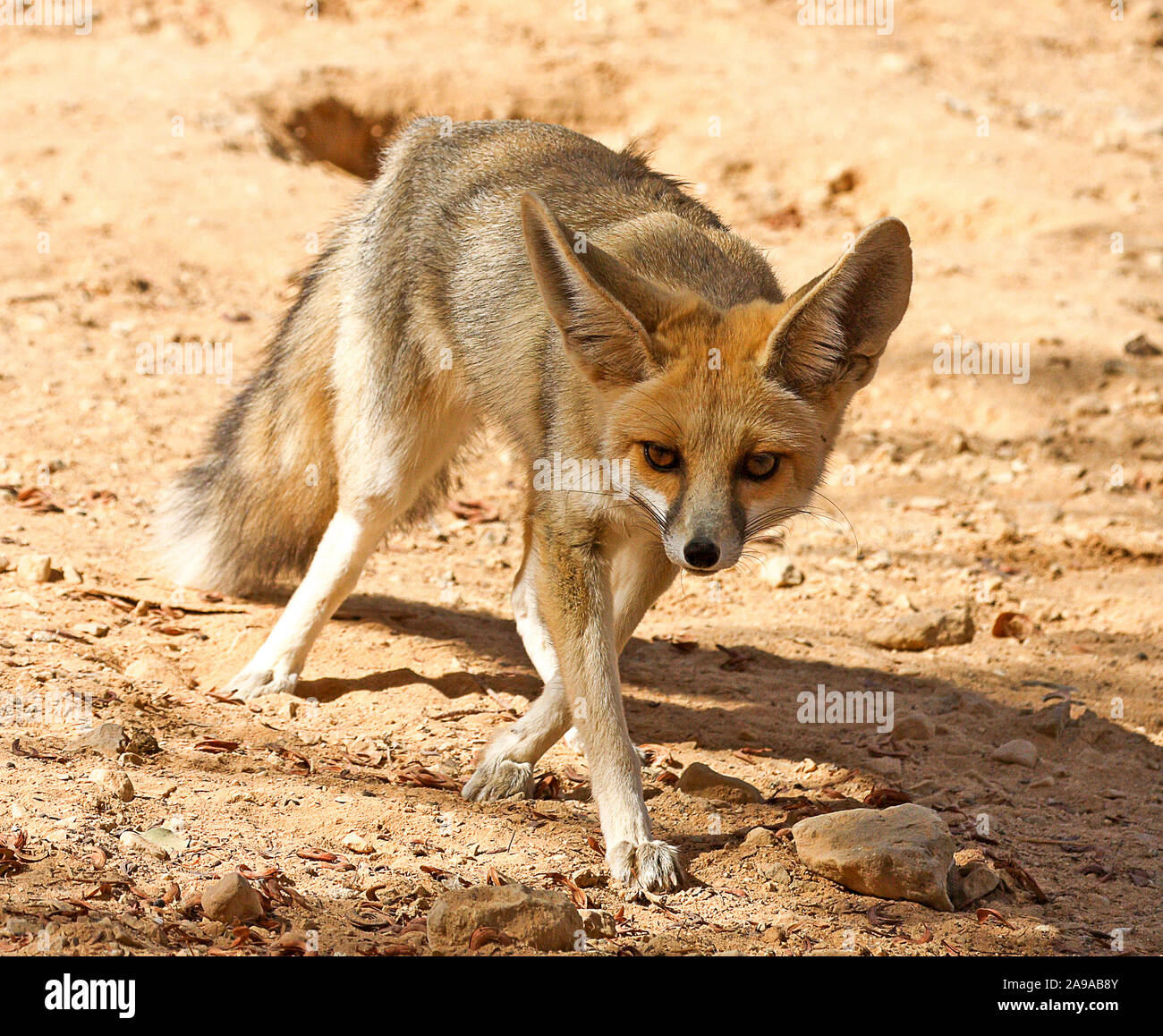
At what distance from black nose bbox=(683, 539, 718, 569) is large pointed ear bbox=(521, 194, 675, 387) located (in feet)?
1.81

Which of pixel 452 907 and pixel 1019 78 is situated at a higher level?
pixel 1019 78

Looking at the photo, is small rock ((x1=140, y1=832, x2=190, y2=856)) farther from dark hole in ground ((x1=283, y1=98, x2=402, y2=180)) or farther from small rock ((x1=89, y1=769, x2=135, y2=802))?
dark hole in ground ((x1=283, y1=98, x2=402, y2=180))

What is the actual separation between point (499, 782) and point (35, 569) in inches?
91.0

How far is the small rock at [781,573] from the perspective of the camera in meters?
6.41

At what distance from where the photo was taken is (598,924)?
127 inches

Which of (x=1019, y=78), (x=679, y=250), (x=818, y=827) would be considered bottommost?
(x=818, y=827)

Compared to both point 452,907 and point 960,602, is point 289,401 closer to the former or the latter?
point 452,907

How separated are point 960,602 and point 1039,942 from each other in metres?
2.97

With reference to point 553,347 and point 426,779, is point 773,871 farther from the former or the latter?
point 553,347
